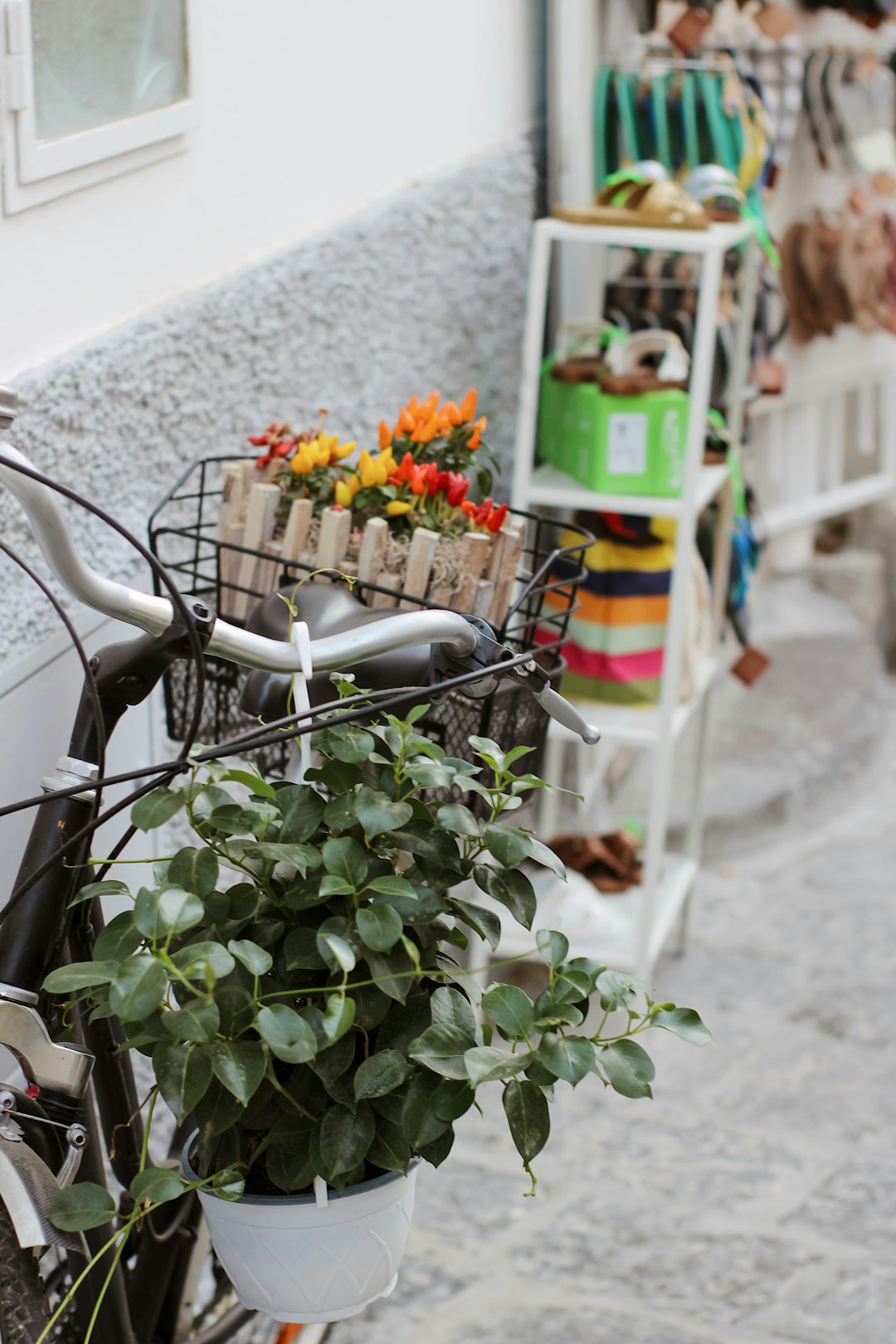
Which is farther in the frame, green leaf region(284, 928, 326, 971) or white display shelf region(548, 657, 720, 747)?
white display shelf region(548, 657, 720, 747)

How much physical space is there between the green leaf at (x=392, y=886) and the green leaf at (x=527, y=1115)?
0.15 metres

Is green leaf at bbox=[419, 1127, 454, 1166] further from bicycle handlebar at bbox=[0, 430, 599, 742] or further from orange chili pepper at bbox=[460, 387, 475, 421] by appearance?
orange chili pepper at bbox=[460, 387, 475, 421]

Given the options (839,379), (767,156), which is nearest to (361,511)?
(767,156)

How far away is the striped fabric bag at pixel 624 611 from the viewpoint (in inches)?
102

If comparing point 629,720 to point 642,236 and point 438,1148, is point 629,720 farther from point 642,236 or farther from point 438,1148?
point 438,1148

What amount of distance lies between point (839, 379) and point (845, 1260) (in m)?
3.51

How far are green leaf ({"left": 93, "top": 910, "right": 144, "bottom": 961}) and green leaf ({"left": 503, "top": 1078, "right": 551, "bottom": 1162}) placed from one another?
27cm

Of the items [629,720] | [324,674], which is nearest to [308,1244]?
[324,674]

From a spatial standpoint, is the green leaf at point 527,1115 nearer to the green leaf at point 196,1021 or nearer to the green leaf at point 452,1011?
the green leaf at point 452,1011

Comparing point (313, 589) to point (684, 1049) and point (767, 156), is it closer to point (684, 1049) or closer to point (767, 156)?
point (684, 1049)

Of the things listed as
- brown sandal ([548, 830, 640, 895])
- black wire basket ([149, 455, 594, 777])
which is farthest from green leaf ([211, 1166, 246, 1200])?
brown sandal ([548, 830, 640, 895])

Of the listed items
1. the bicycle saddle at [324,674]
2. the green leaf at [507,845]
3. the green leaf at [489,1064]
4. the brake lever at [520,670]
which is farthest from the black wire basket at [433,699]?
the green leaf at [489,1064]

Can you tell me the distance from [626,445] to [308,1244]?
170cm

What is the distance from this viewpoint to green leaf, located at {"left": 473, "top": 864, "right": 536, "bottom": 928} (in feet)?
3.37
